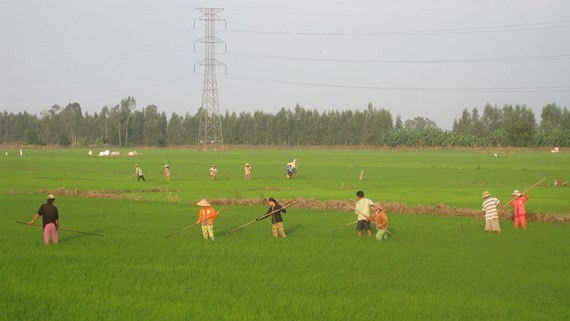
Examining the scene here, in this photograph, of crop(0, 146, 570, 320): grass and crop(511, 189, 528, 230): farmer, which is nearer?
crop(0, 146, 570, 320): grass

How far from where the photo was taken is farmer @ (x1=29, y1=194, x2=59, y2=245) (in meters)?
20.4

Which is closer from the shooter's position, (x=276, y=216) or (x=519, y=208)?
(x=276, y=216)

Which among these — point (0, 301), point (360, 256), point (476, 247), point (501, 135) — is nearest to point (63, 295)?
point (0, 301)

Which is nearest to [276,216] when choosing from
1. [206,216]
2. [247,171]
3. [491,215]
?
[206,216]

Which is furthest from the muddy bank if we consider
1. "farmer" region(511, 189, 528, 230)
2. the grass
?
"farmer" region(511, 189, 528, 230)

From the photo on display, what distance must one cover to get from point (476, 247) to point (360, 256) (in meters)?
4.06

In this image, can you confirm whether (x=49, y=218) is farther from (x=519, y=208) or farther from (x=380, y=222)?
(x=519, y=208)

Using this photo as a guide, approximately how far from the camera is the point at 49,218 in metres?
20.6

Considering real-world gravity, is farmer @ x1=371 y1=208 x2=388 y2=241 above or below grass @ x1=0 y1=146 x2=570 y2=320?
above

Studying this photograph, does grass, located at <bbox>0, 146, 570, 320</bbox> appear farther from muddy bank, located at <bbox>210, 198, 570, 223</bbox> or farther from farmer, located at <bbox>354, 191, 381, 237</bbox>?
muddy bank, located at <bbox>210, 198, 570, 223</bbox>

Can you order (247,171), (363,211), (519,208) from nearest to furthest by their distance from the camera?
(363,211)
(519,208)
(247,171)

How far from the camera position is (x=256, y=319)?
1297 centimetres

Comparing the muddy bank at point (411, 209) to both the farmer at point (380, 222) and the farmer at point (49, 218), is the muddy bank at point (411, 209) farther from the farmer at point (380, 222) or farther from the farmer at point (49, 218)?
the farmer at point (49, 218)

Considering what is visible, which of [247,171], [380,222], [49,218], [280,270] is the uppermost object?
[49,218]
